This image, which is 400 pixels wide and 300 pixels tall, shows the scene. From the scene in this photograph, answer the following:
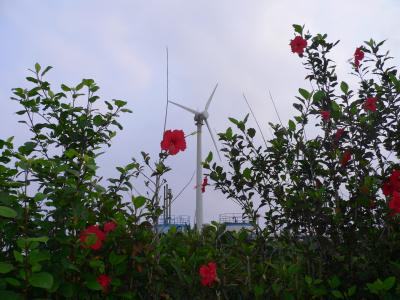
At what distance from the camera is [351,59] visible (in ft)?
11.2

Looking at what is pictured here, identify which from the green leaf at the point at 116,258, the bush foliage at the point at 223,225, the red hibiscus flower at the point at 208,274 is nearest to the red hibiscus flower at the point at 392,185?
the bush foliage at the point at 223,225

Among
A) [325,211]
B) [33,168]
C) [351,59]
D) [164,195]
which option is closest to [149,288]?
[164,195]

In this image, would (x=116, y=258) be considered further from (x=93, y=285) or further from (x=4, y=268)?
(x=4, y=268)

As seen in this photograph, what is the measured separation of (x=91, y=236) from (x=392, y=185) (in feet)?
5.34

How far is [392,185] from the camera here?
2.45m

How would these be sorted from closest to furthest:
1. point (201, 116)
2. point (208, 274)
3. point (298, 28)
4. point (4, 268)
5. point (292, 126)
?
point (4, 268), point (208, 274), point (292, 126), point (298, 28), point (201, 116)

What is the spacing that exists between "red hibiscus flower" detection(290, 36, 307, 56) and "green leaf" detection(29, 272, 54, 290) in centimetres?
226

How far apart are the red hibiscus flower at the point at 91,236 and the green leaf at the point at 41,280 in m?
0.29

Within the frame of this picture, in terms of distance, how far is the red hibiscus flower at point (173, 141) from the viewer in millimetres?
2455

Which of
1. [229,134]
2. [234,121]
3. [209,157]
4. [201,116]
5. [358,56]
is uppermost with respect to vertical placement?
[201,116]

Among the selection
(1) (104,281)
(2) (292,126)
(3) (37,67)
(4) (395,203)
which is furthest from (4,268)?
(2) (292,126)

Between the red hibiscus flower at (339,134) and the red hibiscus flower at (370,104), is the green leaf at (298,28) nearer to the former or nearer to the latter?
the red hibiscus flower at (370,104)

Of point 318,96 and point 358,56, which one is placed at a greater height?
point 358,56

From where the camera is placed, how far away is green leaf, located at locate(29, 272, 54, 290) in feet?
5.86
